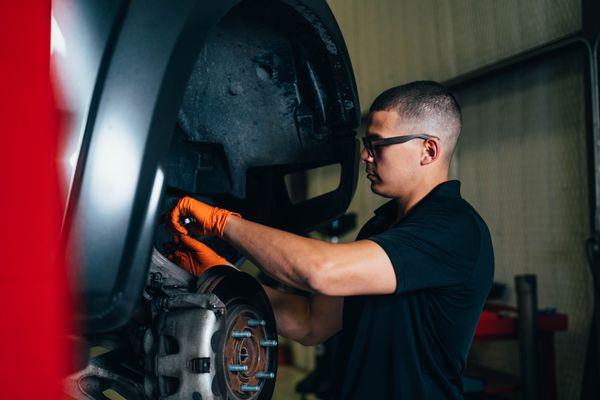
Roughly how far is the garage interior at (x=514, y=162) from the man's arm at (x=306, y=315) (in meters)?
0.21

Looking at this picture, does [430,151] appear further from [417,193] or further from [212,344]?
[212,344]

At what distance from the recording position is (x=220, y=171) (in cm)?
155

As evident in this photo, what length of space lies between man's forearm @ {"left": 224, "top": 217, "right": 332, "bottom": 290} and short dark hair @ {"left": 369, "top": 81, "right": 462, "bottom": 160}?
431 mm

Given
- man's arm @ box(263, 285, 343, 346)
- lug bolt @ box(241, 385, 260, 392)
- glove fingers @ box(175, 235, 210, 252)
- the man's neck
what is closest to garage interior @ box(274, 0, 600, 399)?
man's arm @ box(263, 285, 343, 346)

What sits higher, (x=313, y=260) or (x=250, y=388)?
(x=313, y=260)

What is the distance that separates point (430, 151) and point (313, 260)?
17.9 inches

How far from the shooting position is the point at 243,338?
1.29 metres

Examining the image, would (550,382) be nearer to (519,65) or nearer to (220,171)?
(519,65)

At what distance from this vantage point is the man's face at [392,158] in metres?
1.56

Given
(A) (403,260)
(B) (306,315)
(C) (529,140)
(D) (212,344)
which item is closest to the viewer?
(D) (212,344)

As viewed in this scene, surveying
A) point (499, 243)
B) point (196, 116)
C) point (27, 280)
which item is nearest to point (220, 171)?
point (196, 116)

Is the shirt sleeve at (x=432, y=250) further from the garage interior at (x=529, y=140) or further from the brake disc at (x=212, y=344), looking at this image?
the garage interior at (x=529, y=140)

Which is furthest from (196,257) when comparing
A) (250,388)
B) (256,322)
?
(250,388)

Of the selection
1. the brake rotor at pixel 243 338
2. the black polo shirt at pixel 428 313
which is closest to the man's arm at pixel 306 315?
the black polo shirt at pixel 428 313
